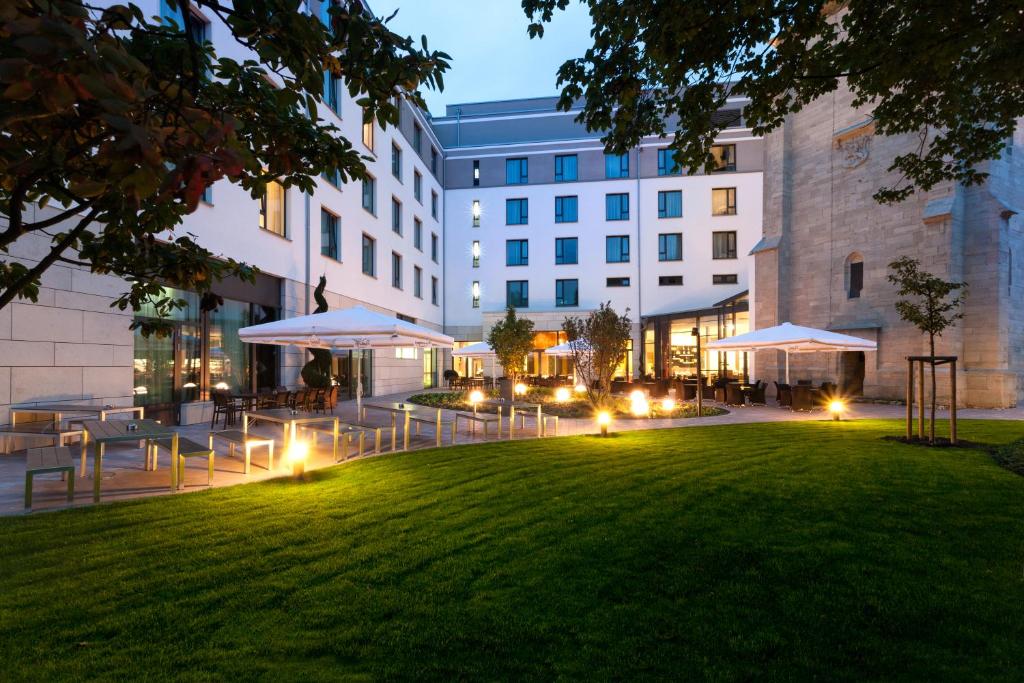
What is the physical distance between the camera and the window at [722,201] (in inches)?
1195

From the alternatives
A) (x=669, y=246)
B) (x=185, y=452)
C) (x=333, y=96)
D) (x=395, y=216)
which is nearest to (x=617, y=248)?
(x=669, y=246)

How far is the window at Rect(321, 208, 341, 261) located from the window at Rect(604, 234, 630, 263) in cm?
1816

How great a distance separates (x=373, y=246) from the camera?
21.1 meters

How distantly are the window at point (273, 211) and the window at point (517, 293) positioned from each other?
18547 mm

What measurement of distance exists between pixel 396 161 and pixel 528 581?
23390 millimetres

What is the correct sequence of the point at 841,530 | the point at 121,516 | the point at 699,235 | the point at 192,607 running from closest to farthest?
the point at 192,607, the point at 841,530, the point at 121,516, the point at 699,235

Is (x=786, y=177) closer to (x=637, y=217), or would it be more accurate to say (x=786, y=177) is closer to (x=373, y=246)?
(x=637, y=217)

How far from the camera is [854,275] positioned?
786 inches

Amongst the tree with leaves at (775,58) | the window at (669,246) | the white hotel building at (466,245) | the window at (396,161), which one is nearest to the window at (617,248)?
the white hotel building at (466,245)

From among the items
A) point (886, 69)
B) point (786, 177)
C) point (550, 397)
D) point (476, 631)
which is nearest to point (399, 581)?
point (476, 631)

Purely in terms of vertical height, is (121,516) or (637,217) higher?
(637,217)

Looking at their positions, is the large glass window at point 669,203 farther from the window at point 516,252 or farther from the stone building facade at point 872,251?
the window at point 516,252

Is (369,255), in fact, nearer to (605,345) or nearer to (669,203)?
(605,345)

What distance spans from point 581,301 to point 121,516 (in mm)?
28223
